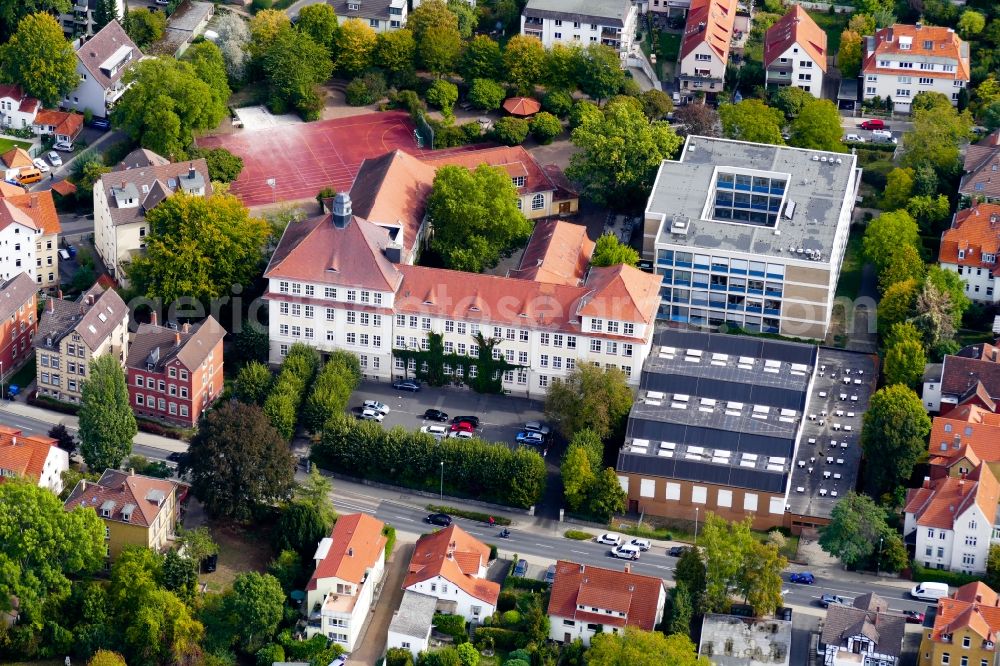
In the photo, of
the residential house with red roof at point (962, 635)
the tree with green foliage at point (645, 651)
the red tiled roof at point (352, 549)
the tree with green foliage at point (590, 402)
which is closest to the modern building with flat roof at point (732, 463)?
the tree with green foliage at point (590, 402)

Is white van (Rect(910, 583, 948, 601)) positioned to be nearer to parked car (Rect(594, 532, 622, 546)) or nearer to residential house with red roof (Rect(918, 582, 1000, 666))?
residential house with red roof (Rect(918, 582, 1000, 666))

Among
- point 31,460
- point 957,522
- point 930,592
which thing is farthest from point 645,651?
point 31,460

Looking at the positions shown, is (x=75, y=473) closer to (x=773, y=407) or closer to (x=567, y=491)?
(x=567, y=491)

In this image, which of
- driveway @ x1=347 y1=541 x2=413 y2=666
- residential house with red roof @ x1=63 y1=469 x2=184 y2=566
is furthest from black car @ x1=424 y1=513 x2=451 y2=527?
residential house with red roof @ x1=63 y1=469 x2=184 y2=566

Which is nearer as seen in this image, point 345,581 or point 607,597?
point 607,597

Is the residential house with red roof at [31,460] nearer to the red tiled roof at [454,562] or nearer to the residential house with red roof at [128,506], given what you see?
the residential house with red roof at [128,506]

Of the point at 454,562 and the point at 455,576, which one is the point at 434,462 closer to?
the point at 454,562
